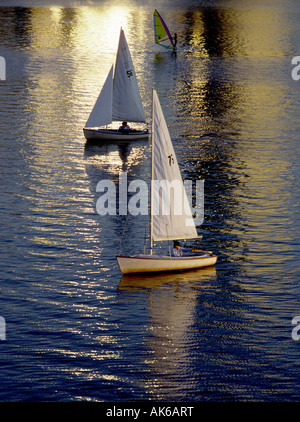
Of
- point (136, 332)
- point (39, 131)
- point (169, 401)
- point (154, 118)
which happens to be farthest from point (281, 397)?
point (39, 131)

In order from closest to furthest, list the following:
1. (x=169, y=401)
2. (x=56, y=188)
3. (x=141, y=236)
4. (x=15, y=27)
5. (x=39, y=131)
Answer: (x=169, y=401), (x=141, y=236), (x=56, y=188), (x=39, y=131), (x=15, y=27)

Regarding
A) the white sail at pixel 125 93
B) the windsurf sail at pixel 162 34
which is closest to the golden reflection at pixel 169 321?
the white sail at pixel 125 93

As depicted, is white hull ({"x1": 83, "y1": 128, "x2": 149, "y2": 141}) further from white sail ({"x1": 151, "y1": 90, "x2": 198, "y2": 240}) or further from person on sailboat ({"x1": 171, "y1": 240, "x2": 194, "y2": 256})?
person on sailboat ({"x1": 171, "y1": 240, "x2": 194, "y2": 256})

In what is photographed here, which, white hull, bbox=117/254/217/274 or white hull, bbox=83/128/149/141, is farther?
white hull, bbox=83/128/149/141

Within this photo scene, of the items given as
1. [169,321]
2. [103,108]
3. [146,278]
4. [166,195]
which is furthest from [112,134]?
[169,321]

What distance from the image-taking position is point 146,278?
53.4 m

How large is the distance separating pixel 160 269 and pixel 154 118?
1118 cm

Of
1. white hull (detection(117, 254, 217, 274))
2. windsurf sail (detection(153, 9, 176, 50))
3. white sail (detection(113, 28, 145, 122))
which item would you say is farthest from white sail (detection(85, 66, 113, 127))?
windsurf sail (detection(153, 9, 176, 50))

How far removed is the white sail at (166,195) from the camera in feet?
Result: 177

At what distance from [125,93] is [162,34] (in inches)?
2885

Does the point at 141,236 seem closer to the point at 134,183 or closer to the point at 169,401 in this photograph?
the point at 134,183

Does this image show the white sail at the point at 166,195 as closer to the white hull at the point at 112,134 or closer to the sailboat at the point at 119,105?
the white hull at the point at 112,134

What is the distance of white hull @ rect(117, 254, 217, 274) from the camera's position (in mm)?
52469

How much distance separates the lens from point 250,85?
125688mm
